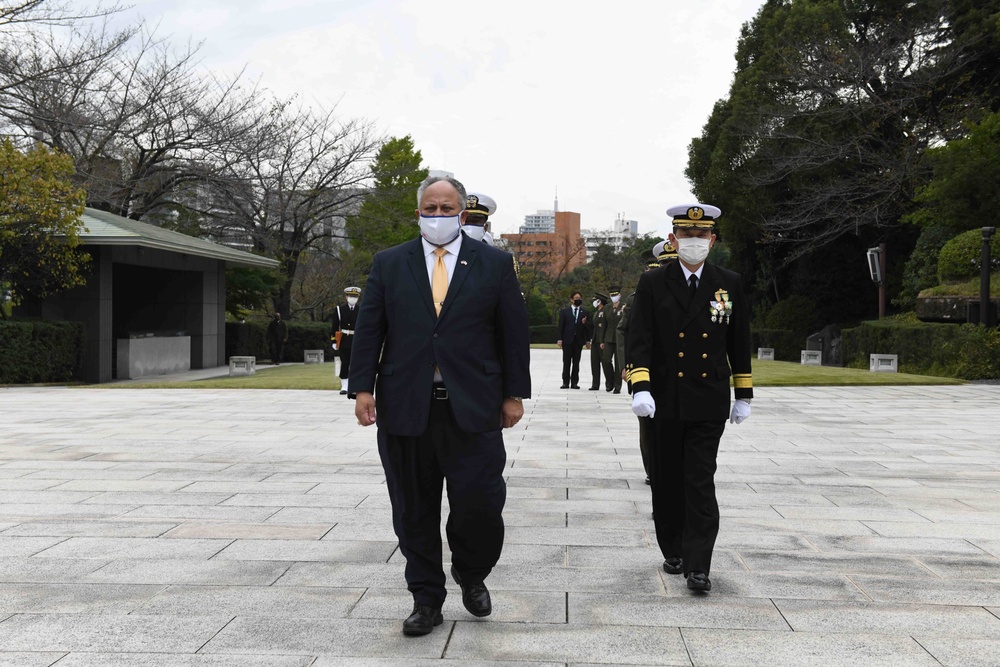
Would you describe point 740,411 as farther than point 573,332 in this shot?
No

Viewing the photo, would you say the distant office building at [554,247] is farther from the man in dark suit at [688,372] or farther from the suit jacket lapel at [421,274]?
the suit jacket lapel at [421,274]

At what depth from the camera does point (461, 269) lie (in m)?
4.15

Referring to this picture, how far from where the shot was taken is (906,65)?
93.9 ft

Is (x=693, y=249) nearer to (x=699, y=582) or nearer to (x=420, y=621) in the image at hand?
(x=699, y=582)

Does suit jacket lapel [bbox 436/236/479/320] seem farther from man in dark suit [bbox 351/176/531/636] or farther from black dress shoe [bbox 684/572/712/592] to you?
black dress shoe [bbox 684/572/712/592]

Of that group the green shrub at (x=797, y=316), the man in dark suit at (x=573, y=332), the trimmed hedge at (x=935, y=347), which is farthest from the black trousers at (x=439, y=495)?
the green shrub at (x=797, y=316)

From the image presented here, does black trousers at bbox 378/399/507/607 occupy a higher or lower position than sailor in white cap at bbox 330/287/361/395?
lower

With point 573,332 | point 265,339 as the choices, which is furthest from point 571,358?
point 265,339

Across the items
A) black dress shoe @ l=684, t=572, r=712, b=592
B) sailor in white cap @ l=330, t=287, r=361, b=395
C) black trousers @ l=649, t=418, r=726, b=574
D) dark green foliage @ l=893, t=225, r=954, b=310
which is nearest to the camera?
black dress shoe @ l=684, t=572, r=712, b=592

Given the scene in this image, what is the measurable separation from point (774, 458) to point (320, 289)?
30685 millimetres

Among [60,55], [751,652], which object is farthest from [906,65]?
[751,652]

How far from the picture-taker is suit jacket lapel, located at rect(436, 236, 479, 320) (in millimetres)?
4090

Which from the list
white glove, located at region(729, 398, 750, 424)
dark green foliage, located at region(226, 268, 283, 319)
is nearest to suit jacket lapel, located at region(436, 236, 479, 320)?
white glove, located at region(729, 398, 750, 424)

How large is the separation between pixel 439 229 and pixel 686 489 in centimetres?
168
